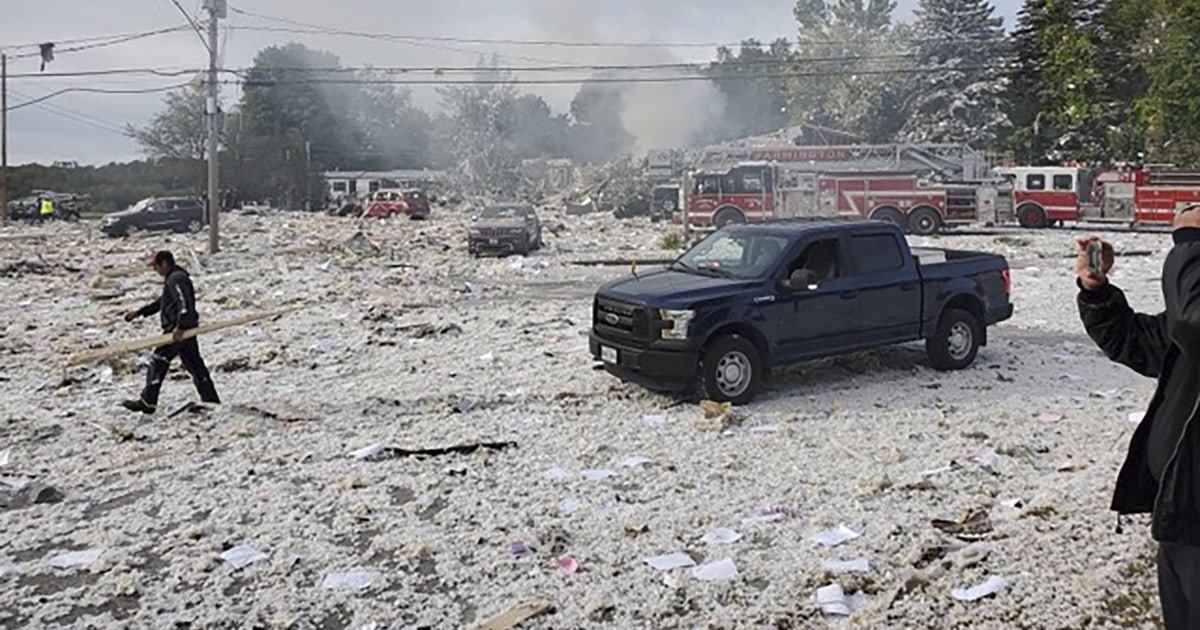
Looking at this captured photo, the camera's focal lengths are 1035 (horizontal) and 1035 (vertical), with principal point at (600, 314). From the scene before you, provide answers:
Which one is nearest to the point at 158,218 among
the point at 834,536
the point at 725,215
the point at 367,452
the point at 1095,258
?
the point at 725,215

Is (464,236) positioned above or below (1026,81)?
below

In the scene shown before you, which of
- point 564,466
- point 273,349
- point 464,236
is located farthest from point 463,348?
point 464,236

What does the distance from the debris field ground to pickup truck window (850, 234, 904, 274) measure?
Answer: 113 cm

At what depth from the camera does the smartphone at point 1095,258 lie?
3.35 m

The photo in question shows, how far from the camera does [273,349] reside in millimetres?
12773

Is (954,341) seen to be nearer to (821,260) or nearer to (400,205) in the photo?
(821,260)

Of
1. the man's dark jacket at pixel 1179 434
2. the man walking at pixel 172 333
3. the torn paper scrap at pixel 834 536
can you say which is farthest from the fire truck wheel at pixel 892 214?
the man's dark jacket at pixel 1179 434

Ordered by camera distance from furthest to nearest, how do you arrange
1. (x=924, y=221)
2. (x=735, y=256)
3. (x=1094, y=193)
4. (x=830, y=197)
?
(x=1094, y=193), (x=830, y=197), (x=924, y=221), (x=735, y=256)

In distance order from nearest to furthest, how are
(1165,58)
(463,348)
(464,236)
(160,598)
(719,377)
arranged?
1. (160,598)
2. (719,377)
3. (463,348)
4. (464,236)
5. (1165,58)

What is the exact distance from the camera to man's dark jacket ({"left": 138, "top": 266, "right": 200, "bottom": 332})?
9070mm

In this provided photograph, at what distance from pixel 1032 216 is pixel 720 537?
3272cm

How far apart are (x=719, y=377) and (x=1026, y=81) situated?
186 feet

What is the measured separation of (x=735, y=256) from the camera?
1012 cm

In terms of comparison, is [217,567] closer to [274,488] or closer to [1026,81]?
[274,488]
